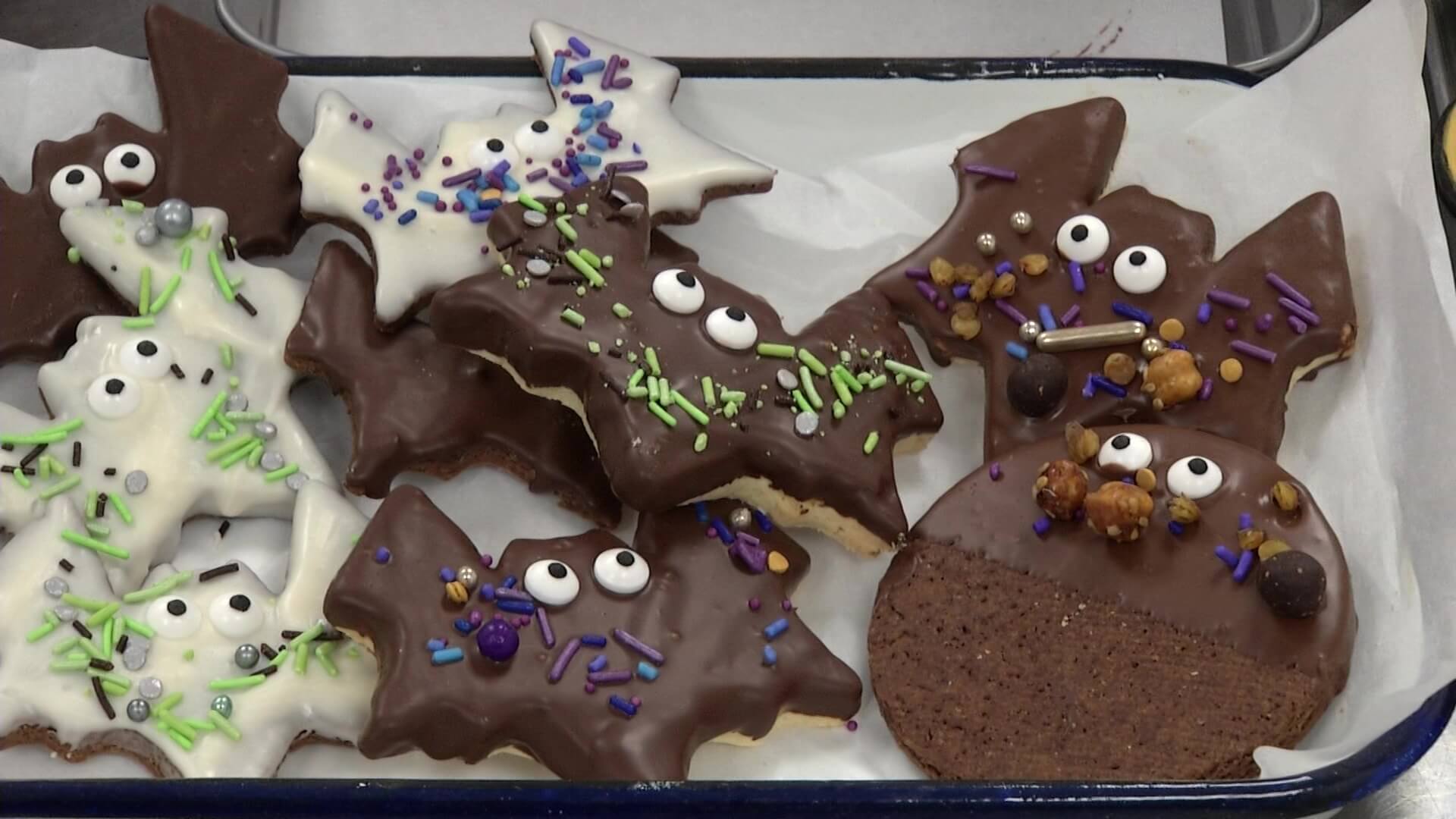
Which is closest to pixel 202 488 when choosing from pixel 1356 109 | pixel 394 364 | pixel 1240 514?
pixel 394 364

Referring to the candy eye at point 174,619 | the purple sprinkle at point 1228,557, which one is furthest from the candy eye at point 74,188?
the purple sprinkle at point 1228,557

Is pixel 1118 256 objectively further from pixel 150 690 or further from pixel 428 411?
pixel 150 690

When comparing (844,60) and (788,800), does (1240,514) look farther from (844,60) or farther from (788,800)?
(844,60)

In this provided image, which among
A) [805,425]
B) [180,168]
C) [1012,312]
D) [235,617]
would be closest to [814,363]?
[805,425]

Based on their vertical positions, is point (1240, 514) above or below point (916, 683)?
above

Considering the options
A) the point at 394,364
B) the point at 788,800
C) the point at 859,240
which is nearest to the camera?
the point at 788,800

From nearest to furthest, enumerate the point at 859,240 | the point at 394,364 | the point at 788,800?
the point at 788,800, the point at 394,364, the point at 859,240
